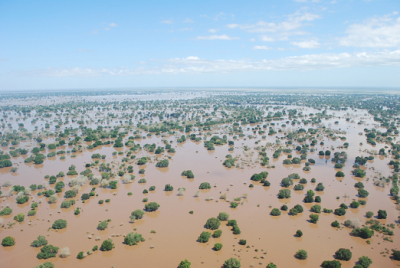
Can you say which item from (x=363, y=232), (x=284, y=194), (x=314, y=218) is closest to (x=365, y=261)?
(x=363, y=232)

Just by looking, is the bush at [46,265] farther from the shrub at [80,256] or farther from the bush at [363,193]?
the bush at [363,193]

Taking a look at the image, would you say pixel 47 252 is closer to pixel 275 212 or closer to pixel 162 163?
pixel 275 212

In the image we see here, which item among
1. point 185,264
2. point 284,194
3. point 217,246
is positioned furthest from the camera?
point 284,194

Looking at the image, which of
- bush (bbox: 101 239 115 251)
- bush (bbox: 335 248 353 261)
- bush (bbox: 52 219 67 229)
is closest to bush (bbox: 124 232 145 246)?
bush (bbox: 101 239 115 251)

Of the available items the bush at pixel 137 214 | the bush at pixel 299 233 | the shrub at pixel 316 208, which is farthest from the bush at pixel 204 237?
the shrub at pixel 316 208

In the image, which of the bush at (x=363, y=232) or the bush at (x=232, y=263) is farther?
the bush at (x=363, y=232)

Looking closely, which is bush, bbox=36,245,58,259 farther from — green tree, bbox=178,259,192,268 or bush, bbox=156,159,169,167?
bush, bbox=156,159,169,167
